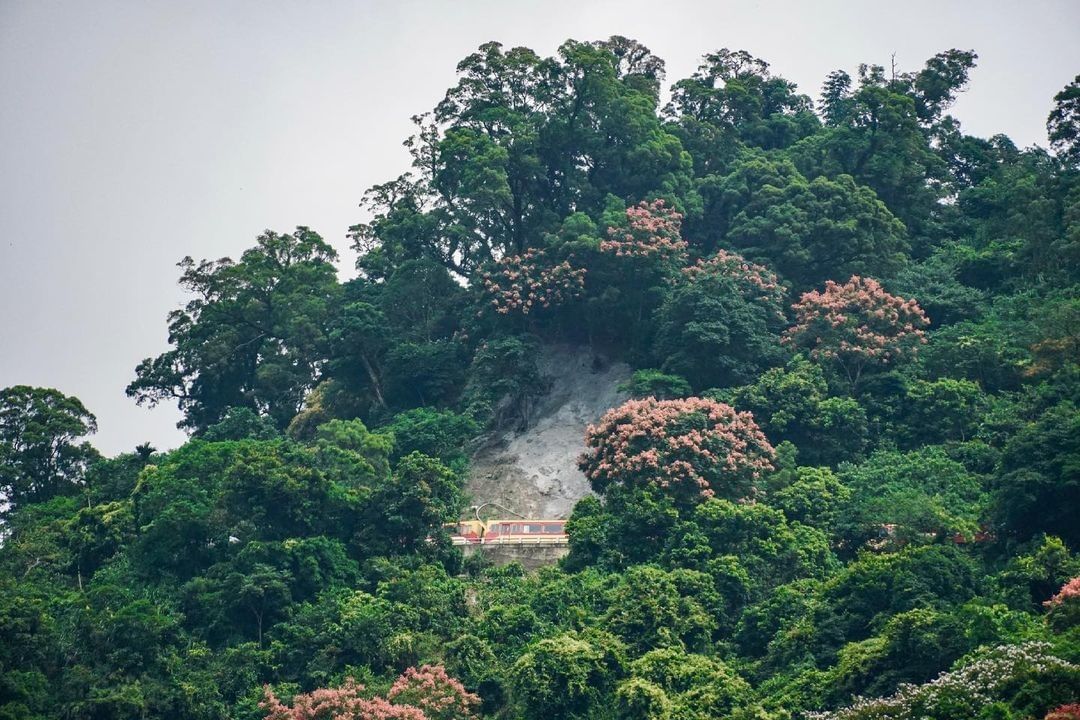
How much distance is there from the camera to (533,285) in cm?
4522

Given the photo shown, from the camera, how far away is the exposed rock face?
1657 inches

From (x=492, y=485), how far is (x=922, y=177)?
19252 millimetres

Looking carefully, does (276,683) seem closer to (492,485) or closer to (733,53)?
(492,485)

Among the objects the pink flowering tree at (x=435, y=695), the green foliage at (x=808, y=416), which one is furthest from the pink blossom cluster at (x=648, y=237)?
the pink flowering tree at (x=435, y=695)

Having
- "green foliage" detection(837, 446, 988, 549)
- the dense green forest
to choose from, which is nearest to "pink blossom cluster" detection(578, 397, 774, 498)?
the dense green forest

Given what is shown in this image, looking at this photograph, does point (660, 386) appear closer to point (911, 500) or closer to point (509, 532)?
point (509, 532)

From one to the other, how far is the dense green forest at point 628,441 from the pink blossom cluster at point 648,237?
0.16 m

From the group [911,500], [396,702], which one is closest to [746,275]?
[911,500]

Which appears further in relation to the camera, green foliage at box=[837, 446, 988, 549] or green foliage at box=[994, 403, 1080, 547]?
green foliage at box=[837, 446, 988, 549]

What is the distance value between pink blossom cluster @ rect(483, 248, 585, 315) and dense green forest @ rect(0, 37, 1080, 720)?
13cm

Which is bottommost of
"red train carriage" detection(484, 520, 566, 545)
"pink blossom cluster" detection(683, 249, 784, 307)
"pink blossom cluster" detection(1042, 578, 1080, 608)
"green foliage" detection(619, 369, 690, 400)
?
"pink blossom cluster" detection(1042, 578, 1080, 608)

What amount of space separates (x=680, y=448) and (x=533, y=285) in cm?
962

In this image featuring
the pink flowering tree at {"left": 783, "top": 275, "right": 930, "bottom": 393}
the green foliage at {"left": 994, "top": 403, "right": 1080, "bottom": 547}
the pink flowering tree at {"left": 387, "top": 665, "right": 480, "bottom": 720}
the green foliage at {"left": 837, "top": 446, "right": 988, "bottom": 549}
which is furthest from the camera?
the pink flowering tree at {"left": 783, "top": 275, "right": 930, "bottom": 393}

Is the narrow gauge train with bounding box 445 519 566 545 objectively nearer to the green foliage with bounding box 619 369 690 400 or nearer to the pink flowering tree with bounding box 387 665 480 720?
the green foliage with bounding box 619 369 690 400
